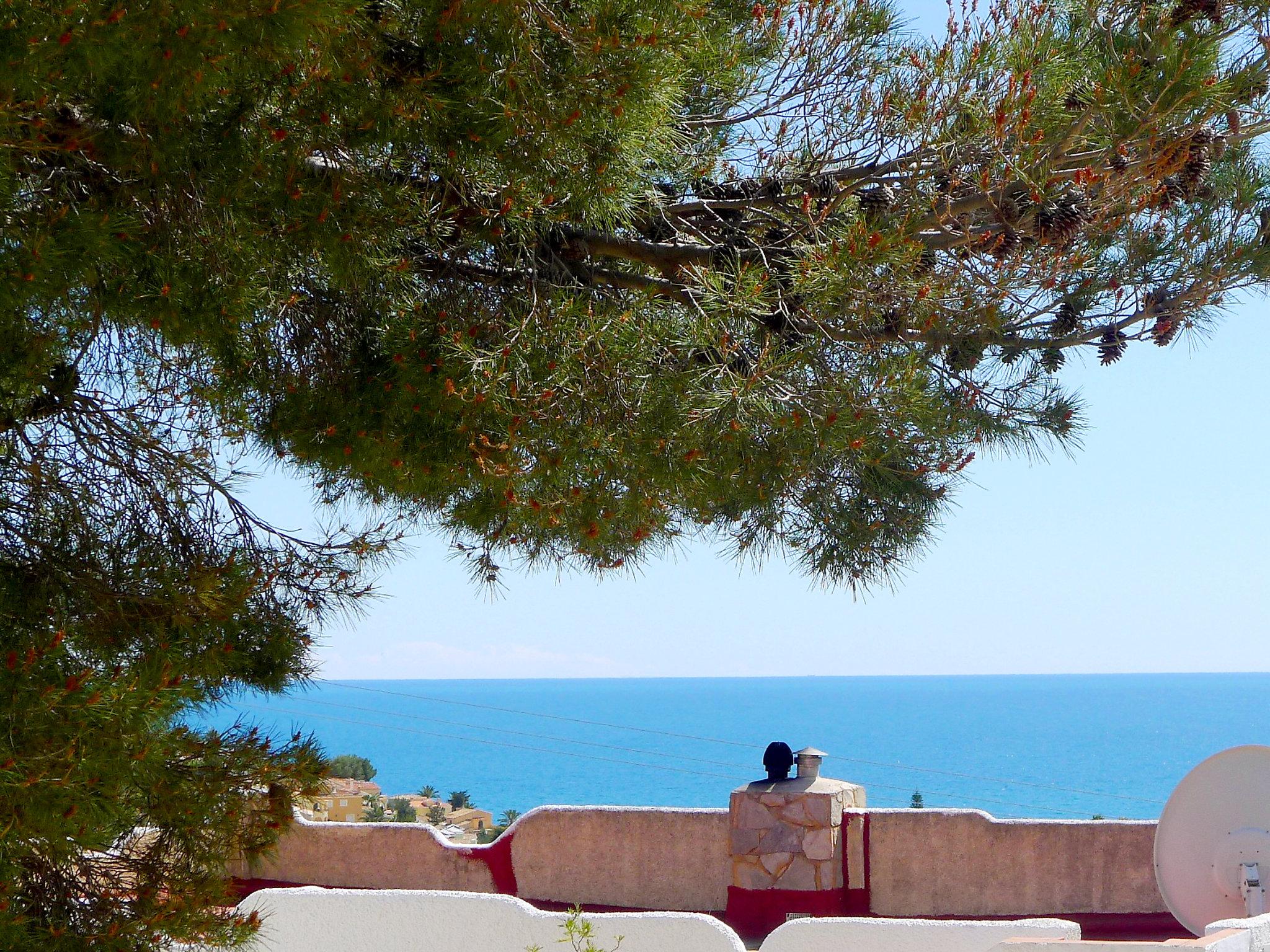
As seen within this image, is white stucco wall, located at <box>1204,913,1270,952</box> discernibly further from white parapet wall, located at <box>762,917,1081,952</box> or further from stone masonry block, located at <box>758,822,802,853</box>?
stone masonry block, located at <box>758,822,802,853</box>

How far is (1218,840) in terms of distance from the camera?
4.51 metres

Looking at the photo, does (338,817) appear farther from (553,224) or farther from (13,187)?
(13,187)

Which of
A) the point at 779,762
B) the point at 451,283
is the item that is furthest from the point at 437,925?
the point at 779,762

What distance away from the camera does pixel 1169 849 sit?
461 cm

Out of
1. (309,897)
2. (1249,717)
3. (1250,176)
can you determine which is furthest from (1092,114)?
(1249,717)

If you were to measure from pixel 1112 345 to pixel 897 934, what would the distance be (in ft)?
7.39

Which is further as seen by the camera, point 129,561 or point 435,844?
point 435,844

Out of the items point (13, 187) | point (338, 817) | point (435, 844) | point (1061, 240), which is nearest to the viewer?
point (13, 187)

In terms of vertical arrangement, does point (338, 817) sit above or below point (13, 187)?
below

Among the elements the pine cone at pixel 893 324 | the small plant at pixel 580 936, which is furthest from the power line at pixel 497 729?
the pine cone at pixel 893 324

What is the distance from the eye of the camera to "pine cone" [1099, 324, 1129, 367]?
14.9 feet

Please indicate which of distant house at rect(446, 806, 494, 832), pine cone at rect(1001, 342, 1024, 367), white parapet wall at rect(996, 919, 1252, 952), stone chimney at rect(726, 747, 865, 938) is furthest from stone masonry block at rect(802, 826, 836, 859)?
distant house at rect(446, 806, 494, 832)

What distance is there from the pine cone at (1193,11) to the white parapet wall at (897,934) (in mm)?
2741

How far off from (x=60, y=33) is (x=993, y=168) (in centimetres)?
243
